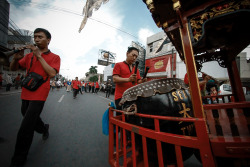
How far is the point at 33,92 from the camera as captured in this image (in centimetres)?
152

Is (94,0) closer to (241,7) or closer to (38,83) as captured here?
(38,83)

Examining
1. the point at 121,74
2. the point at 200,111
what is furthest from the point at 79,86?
the point at 200,111

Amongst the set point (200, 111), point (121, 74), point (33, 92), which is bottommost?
point (200, 111)

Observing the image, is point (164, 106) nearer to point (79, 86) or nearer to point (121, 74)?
point (121, 74)

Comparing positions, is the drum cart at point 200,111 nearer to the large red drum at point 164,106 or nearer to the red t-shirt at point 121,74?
the large red drum at point 164,106

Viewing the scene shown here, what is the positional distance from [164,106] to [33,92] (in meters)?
1.84

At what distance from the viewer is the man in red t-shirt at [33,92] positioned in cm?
136

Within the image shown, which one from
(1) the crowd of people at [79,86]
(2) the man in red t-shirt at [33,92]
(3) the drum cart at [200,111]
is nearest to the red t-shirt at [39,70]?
(2) the man in red t-shirt at [33,92]

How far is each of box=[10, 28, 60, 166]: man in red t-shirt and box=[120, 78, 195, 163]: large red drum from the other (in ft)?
4.49

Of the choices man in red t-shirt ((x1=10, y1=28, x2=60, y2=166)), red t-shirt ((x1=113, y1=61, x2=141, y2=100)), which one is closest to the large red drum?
red t-shirt ((x1=113, y1=61, x2=141, y2=100))

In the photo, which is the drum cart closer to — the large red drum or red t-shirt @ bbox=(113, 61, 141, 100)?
the large red drum

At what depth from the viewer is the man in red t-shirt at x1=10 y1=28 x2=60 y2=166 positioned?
136 cm

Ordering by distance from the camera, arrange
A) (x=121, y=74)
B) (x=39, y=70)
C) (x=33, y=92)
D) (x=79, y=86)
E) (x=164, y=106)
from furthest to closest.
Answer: (x=79, y=86)
(x=121, y=74)
(x=39, y=70)
(x=33, y=92)
(x=164, y=106)

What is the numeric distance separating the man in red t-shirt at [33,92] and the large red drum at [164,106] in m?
1.37
